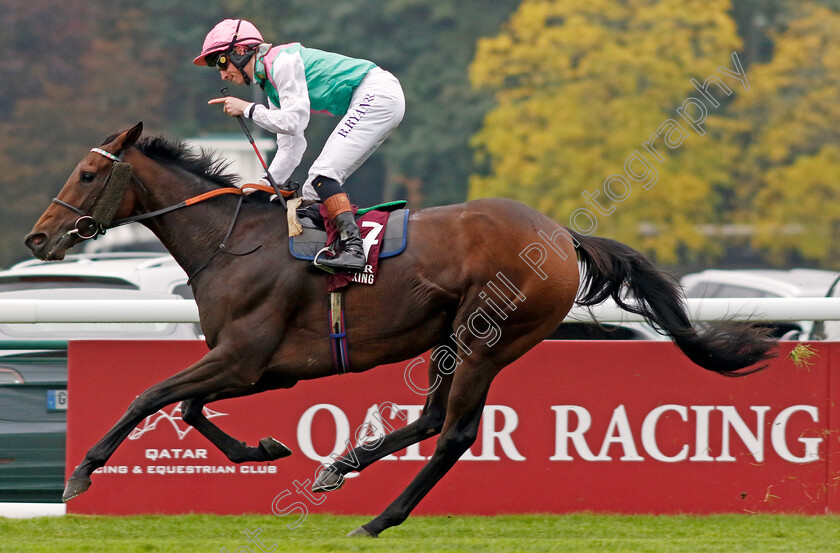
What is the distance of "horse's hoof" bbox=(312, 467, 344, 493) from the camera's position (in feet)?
17.4

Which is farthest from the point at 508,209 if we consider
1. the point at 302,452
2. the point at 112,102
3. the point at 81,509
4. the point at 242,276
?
the point at 112,102

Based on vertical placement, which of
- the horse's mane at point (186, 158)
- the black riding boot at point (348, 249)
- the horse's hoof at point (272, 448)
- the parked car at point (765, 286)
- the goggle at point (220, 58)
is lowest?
the horse's hoof at point (272, 448)

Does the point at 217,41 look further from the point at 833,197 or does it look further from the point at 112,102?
the point at 112,102

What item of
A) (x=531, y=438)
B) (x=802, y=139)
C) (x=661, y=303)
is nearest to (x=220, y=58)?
(x=661, y=303)

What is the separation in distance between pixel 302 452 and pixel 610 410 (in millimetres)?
1590

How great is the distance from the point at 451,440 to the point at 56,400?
87.6 inches

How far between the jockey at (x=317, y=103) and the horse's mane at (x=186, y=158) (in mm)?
262

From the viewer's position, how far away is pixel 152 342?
5.94 meters

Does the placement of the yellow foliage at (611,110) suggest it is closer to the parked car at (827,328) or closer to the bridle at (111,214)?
the parked car at (827,328)

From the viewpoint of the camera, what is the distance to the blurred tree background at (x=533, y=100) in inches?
1039

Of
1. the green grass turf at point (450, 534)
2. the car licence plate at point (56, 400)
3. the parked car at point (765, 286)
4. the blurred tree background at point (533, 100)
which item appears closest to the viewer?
the green grass turf at point (450, 534)

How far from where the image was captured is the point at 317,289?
5184mm

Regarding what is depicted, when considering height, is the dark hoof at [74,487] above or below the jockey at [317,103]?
below

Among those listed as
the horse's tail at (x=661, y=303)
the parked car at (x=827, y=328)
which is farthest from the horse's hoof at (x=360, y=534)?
the parked car at (x=827, y=328)
